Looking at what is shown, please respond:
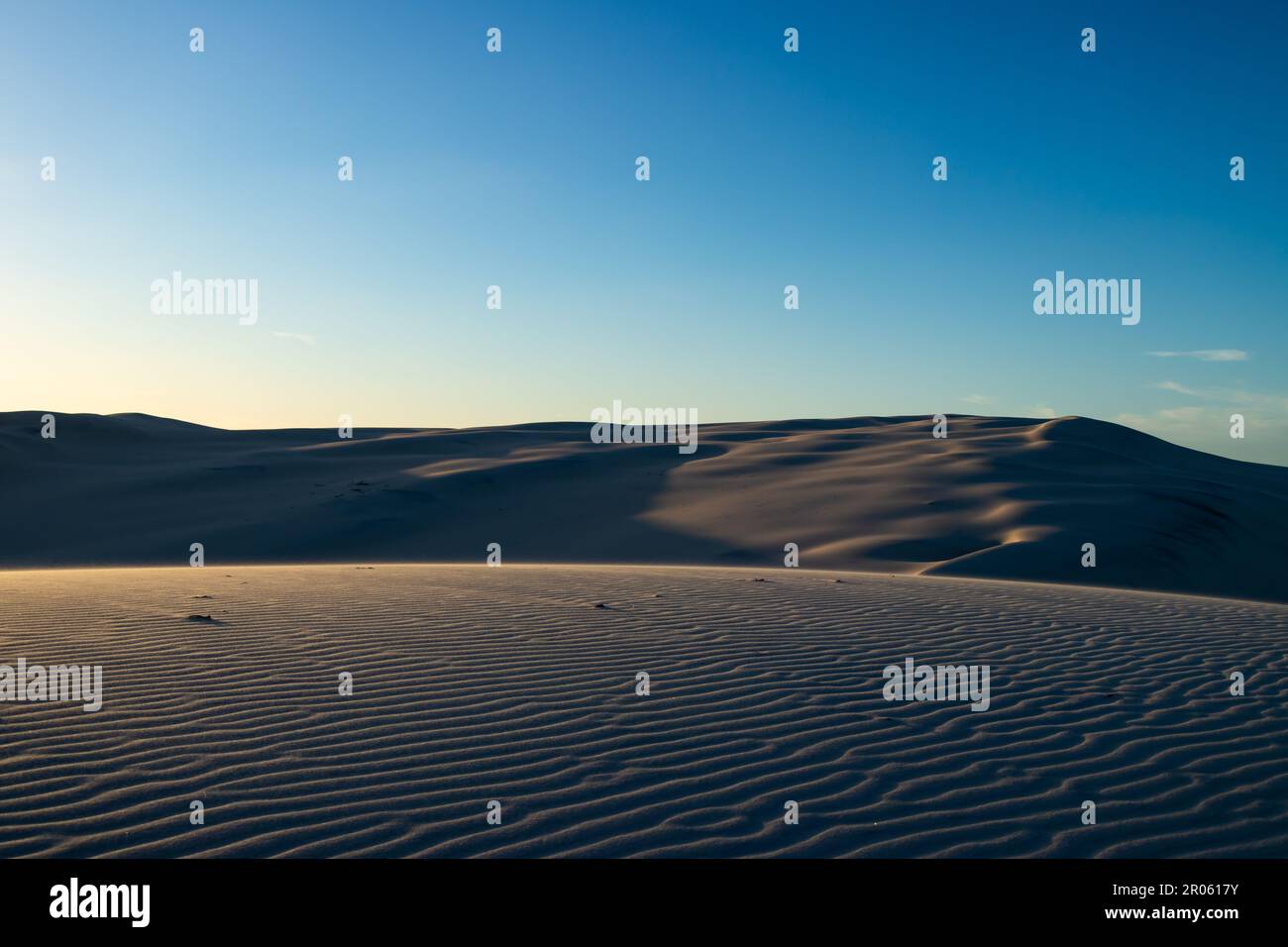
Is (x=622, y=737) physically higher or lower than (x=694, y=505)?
lower

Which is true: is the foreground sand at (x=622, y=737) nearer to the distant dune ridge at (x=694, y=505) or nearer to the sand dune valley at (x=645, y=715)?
the sand dune valley at (x=645, y=715)

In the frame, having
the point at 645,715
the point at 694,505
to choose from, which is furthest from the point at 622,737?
the point at 694,505

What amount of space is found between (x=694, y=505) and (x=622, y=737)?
817 inches

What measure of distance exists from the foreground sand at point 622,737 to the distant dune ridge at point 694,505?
10328mm

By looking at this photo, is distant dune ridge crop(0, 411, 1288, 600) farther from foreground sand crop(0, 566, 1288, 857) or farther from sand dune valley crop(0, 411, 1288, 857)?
foreground sand crop(0, 566, 1288, 857)

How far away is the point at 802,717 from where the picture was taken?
5816mm

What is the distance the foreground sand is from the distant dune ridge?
10328 millimetres

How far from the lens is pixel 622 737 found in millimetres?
5316

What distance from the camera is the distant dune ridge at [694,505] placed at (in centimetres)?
1952

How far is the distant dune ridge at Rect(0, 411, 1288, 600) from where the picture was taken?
19.5m

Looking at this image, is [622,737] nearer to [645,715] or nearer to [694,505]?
[645,715]

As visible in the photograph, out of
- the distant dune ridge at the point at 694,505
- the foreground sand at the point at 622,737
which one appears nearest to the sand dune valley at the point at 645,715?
the foreground sand at the point at 622,737

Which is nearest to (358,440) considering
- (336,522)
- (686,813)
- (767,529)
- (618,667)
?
(336,522)
